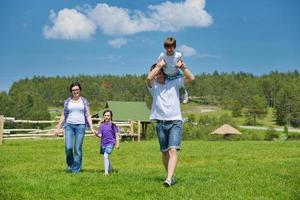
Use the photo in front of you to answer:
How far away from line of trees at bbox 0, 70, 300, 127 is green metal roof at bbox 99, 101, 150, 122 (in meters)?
69.7

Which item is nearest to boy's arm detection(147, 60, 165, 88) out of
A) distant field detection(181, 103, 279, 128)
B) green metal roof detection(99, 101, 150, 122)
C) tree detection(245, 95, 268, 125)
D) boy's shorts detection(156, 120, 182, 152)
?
boy's shorts detection(156, 120, 182, 152)

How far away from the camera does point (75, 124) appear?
423 inches

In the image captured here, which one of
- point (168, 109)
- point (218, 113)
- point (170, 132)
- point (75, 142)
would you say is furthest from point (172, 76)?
point (218, 113)

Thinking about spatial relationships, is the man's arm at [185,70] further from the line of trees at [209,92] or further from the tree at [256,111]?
the tree at [256,111]

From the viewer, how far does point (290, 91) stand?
380 ft

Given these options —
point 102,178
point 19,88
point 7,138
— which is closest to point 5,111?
point 19,88

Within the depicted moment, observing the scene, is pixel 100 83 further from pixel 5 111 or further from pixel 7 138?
pixel 7 138

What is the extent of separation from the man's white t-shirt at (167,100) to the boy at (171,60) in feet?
0.35

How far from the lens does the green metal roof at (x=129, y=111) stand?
133 feet

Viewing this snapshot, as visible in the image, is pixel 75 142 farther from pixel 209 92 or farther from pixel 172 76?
pixel 209 92

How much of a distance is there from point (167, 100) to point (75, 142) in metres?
3.41

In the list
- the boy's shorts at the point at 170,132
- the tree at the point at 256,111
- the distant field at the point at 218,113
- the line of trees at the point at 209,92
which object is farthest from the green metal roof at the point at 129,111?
the tree at the point at 256,111

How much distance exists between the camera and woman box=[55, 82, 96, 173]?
35.0 feet

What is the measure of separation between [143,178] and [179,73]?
2.31m
